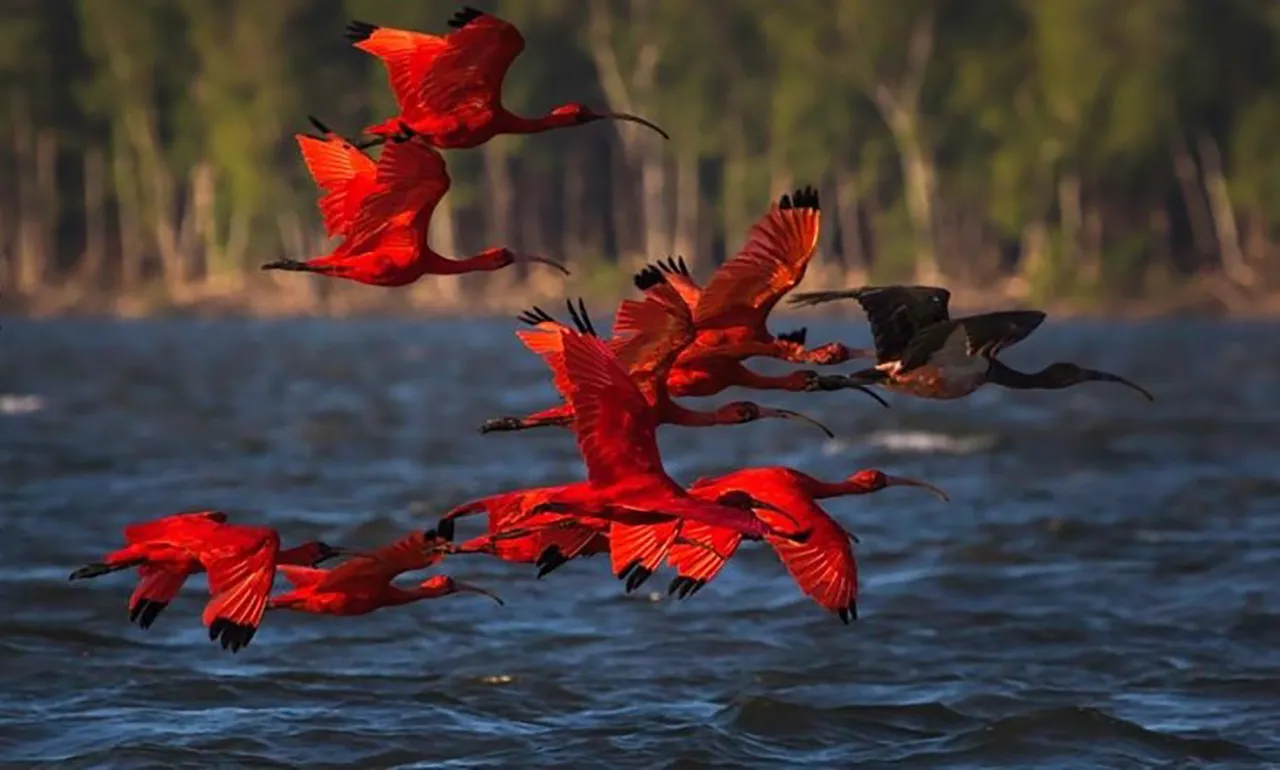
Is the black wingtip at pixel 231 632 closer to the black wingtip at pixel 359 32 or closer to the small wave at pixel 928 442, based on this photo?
the black wingtip at pixel 359 32

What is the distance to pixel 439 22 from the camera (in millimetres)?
78188

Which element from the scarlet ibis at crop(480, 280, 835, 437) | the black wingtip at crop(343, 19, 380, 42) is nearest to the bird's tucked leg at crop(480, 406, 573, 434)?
the scarlet ibis at crop(480, 280, 835, 437)

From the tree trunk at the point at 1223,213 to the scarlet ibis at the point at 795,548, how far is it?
65.4 metres

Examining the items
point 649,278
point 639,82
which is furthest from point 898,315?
point 639,82

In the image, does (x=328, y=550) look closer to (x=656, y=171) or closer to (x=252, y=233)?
(x=656, y=171)

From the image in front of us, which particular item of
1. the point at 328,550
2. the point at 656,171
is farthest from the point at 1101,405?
the point at 656,171

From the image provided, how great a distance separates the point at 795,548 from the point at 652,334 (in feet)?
3.97

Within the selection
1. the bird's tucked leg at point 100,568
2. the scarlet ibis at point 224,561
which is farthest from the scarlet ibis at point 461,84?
the bird's tucked leg at point 100,568

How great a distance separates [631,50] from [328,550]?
7175 centimetres

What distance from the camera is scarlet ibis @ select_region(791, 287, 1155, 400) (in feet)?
32.1

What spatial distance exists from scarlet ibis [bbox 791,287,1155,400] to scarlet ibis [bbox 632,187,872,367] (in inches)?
5.5

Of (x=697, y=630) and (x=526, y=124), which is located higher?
(x=526, y=124)

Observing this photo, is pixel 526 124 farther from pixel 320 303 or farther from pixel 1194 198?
pixel 320 303

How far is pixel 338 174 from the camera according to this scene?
10.7 m
